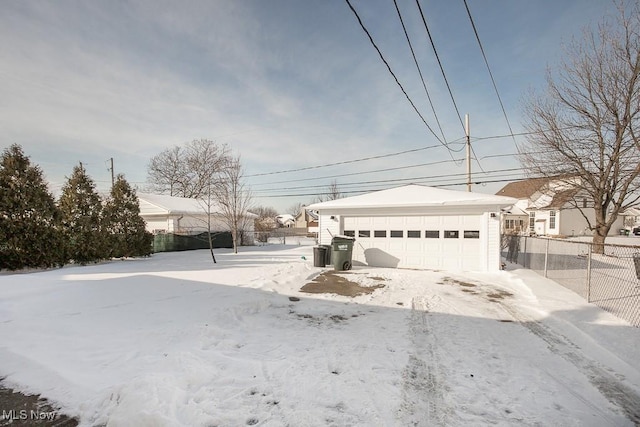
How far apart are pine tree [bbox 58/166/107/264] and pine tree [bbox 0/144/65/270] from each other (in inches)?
29.4

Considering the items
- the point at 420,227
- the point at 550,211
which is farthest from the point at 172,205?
the point at 550,211

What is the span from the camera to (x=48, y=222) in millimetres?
11484

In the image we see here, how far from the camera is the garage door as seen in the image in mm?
11484

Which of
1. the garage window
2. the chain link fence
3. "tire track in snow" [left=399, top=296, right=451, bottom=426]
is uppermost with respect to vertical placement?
the garage window

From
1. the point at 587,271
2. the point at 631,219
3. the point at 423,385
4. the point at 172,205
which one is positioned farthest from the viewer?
the point at 631,219

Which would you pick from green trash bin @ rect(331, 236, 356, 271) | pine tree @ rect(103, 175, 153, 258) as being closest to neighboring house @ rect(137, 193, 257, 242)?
pine tree @ rect(103, 175, 153, 258)

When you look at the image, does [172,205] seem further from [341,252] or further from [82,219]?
[341,252]

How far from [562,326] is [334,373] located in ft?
14.4

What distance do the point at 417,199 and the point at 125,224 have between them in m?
14.3

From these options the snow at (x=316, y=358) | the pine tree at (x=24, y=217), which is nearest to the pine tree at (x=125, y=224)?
the pine tree at (x=24, y=217)

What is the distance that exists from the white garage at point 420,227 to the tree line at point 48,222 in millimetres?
9547

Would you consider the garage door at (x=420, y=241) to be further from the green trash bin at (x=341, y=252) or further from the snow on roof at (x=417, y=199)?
the green trash bin at (x=341, y=252)

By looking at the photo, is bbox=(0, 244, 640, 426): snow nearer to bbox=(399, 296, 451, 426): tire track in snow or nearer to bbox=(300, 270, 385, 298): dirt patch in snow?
bbox=(399, 296, 451, 426): tire track in snow

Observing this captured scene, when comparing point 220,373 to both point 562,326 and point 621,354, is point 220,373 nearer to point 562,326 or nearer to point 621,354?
point 621,354
